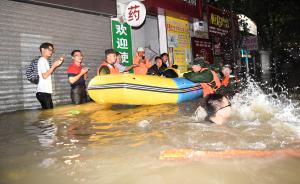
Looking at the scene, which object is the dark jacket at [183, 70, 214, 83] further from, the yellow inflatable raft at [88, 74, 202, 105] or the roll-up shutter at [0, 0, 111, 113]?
the roll-up shutter at [0, 0, 111, 113]

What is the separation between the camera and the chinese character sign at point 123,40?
39.0 feet

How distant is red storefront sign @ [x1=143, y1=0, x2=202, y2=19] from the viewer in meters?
12.0

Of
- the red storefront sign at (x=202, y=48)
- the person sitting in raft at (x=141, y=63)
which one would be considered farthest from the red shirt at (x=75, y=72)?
the red storefront sign at (x=202, y=48)

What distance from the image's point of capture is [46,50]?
7.72 metres

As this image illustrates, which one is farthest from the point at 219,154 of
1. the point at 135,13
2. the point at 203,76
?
the point at 135,13

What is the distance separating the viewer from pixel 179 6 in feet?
44.5

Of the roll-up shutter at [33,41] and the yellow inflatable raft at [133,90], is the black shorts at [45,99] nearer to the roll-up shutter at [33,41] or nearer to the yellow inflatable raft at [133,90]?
the roll-up shutter at [33,41]

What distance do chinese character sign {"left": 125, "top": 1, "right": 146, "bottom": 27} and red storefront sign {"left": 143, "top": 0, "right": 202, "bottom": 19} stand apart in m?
0.64

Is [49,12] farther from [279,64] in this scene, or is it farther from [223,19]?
[279,64]

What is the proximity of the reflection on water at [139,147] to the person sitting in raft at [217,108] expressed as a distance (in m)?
0.13

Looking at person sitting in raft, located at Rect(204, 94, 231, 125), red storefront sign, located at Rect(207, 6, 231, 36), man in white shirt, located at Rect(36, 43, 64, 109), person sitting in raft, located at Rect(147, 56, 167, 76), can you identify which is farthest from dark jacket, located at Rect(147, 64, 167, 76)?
red storefront sign, located at Rect(207, 6, 231, 36)

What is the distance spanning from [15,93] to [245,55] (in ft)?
62.6

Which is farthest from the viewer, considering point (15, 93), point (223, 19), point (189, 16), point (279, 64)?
point (279, 64)

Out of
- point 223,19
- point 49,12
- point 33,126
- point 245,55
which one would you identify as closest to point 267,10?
point 245,55
